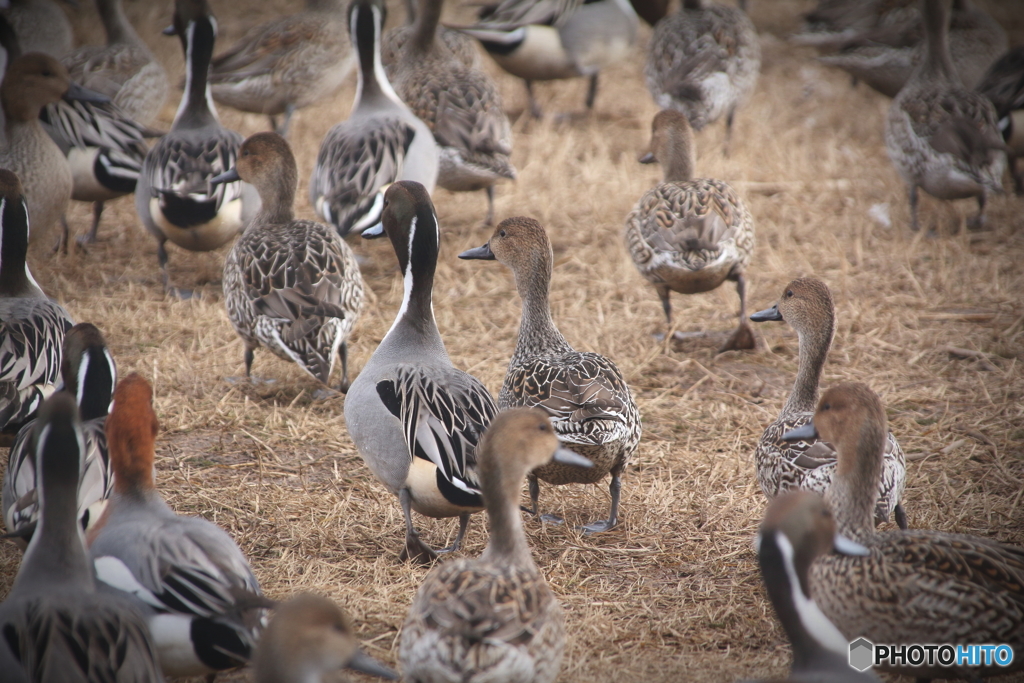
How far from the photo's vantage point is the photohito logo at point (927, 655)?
9.05 feet

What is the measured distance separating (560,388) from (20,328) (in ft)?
7.91

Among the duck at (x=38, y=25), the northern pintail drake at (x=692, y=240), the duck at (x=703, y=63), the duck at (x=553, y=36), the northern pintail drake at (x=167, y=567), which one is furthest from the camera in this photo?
the duck at (x=553, y=36)

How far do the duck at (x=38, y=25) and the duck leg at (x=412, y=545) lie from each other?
22.6 ft

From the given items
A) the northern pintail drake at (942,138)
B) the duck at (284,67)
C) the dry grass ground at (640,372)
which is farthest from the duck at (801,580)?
the duck at (284,67)

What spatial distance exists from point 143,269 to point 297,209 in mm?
1495

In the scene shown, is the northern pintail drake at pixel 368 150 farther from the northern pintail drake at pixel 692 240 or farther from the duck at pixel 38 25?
the duck at pixel 38 25

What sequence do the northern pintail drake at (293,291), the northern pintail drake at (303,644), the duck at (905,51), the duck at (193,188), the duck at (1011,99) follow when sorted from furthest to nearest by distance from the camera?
the duck at (905,51), the duck at (1011,99), the duck at (193,188), the northern pintail drake at (293,291), the northern pintail drake at (303,644)

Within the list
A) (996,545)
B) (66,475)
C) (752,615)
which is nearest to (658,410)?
(752,615)

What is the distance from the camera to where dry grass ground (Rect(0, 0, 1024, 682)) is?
143 inches

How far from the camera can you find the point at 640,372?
18.5ft

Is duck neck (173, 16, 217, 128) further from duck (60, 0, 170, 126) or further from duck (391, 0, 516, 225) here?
duck (391, 0, 516, 225)

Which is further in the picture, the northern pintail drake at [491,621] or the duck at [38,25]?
the duck at [38,25]

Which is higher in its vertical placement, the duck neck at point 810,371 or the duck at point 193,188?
the duck at point 193,188

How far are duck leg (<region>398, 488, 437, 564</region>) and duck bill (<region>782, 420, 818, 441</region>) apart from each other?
1446mm
